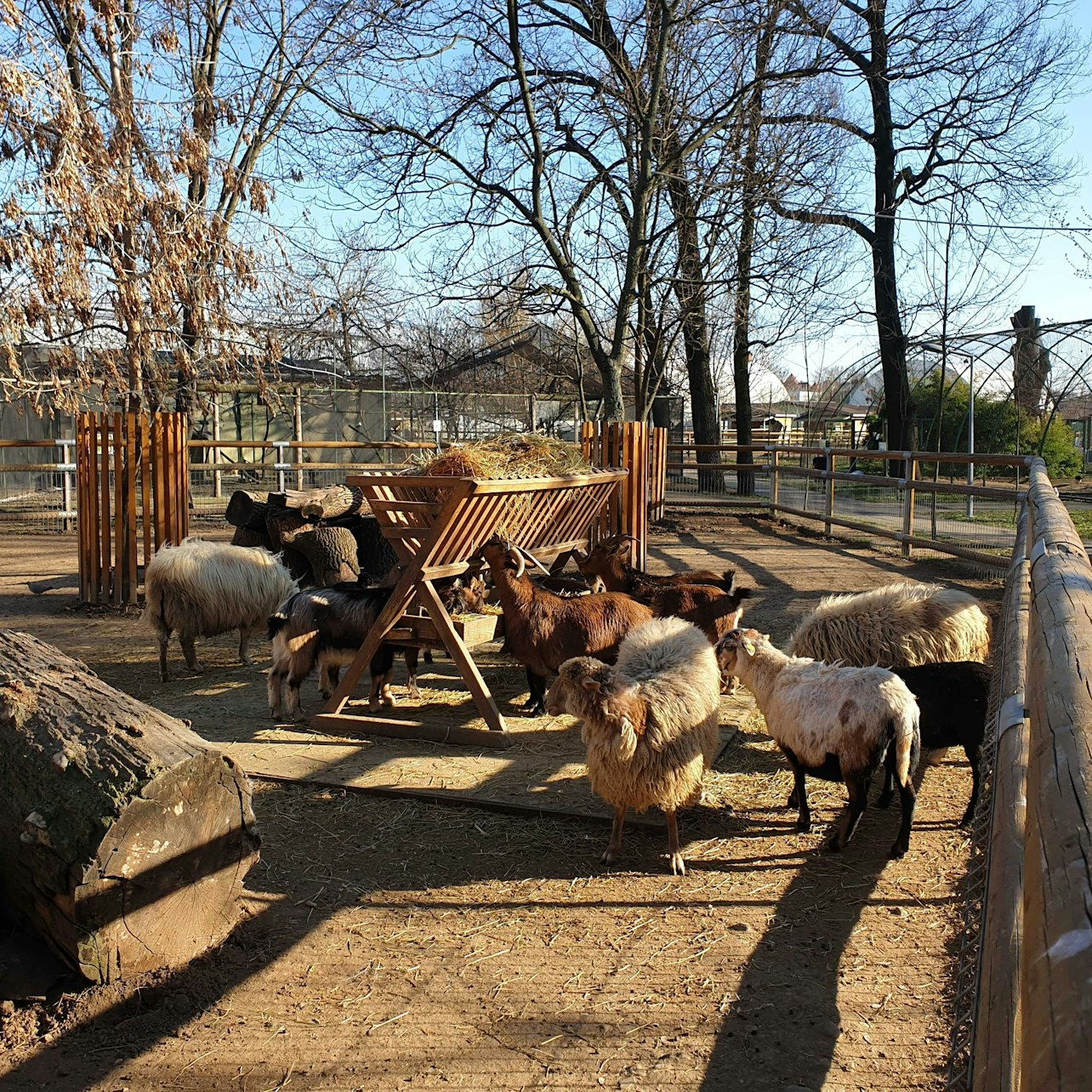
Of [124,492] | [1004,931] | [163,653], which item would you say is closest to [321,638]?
[163,653]

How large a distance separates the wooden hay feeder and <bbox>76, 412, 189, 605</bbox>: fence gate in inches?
176

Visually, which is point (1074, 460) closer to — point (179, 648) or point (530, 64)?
point (530, 64)

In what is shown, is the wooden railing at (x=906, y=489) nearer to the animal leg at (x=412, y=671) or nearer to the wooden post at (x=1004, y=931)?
the animal leg at (x=412, y=671)

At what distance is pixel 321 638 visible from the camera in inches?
252

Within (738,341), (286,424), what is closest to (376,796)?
(738,341)

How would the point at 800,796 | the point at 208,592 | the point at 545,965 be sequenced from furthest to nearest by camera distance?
the point at 208,592 → the point at 800,796 → the point at 545,965

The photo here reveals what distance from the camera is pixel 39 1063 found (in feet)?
9.62

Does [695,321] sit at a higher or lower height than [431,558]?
higher

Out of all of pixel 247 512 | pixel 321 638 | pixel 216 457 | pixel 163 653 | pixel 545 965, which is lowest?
pixel 545 965

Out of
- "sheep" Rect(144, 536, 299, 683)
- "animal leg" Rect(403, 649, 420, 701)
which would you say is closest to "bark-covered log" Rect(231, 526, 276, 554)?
"sheep" Rect(144, 536, 299, 683)

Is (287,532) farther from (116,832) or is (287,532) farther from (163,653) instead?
(116,832)

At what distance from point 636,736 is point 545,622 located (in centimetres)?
185

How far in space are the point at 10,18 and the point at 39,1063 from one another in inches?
394

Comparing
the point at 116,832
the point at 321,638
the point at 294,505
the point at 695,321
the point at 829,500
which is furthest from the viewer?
the point at 695,321
